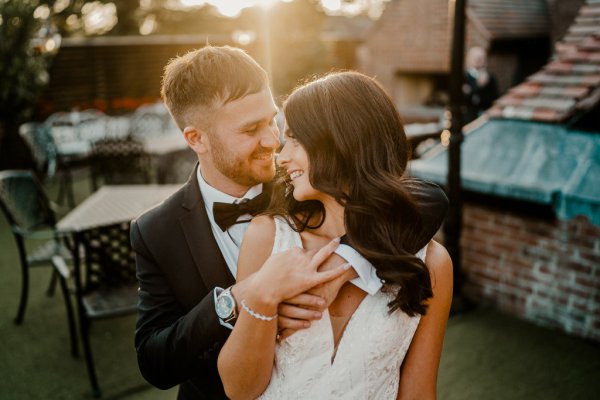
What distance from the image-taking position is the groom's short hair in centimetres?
165

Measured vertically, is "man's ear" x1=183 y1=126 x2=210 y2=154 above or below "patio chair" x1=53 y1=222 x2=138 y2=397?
above

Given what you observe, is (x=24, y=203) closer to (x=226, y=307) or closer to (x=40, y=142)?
(x=226, y=307)

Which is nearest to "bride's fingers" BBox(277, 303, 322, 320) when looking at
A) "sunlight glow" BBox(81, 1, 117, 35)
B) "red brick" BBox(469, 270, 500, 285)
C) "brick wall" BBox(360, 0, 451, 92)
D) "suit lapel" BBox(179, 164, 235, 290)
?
"suit lapel" BBox(179, 164, 235, 290)

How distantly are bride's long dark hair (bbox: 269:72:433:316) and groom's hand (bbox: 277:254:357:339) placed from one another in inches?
3.1

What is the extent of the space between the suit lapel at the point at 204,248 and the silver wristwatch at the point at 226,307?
0.70ft

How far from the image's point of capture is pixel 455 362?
351 cm

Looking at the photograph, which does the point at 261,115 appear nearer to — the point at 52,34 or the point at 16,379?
the point at 16,379

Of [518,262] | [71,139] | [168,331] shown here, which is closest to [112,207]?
[168,331]

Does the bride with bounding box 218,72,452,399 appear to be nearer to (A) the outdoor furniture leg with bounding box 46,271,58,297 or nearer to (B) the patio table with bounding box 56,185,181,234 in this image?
(B) the patio table with bounding box 56,185,181,234

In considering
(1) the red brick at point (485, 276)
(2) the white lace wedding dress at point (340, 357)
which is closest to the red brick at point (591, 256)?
(1) the red brick at point (485, 276)

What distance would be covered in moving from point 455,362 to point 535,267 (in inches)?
40.6

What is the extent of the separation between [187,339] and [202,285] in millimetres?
213

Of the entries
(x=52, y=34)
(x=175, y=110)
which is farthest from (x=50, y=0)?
(x=175, y=110)

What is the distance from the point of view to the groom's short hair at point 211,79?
1647mm
